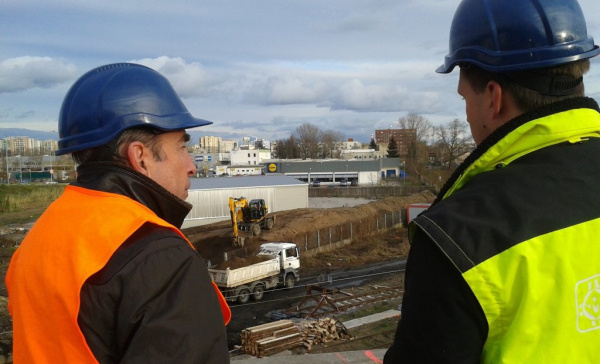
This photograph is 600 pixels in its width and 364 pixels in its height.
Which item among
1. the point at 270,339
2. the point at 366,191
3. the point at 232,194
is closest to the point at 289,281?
the point at 270,339

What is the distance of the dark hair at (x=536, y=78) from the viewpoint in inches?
71.1

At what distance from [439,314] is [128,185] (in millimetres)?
1425

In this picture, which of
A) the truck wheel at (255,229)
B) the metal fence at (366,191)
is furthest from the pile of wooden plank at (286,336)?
the metal fence at (366,191)

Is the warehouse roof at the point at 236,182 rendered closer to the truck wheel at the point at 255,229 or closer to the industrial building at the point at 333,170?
the truck wheel at the point at 255,229

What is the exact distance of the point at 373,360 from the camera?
21.5ft

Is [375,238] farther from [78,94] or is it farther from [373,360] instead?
[78,94]

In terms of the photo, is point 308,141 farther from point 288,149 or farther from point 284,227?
point 284,227

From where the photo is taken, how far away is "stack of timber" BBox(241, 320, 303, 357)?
14.1m

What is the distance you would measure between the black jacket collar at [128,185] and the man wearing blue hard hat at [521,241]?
1.19m

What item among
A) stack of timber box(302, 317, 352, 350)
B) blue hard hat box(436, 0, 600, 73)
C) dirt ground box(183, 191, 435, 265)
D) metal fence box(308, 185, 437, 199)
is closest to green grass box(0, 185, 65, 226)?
dirt ground box(183, 191, 435, 265)

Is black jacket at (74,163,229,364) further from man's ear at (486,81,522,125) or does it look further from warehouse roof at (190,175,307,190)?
warehouse roof at (190,175,307,190)

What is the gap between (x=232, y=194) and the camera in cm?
4331

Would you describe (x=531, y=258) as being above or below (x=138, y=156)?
below

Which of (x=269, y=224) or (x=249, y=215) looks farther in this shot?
(x=269, y=224)
